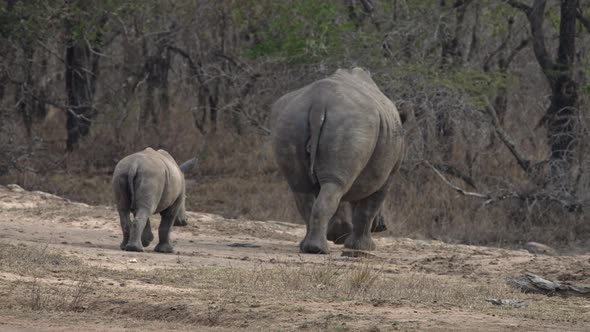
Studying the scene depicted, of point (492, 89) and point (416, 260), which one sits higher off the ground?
point (492, 89)

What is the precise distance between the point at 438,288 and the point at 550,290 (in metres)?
0.97

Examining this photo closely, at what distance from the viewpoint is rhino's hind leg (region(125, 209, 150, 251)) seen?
12172 millimetres

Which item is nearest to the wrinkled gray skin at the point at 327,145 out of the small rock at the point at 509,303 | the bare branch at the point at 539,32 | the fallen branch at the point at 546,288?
the fallen branch at the point at 546,288

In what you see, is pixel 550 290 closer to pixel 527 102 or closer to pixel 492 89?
pixel 492 89

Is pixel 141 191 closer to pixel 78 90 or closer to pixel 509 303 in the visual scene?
pixel 509 303

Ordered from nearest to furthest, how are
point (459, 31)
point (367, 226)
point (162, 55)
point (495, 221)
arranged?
point (367, 226), point (495, 221), point (459, 31), point (162, 55)

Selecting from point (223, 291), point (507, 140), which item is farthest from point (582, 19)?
point (223, 291)

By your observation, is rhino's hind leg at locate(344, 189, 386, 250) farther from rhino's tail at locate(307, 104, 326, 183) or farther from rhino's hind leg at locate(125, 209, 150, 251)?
rhino's hind leg at locate(125, 209, 150, 251)

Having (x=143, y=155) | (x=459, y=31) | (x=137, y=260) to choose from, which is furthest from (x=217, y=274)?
(x=459, y=31)

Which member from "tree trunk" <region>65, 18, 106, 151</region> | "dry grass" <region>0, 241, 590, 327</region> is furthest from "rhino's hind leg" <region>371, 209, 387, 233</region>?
"tree trunk" <region>65, 18, 106, 151</region>

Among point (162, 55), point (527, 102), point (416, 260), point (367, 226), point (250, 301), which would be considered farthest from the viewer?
point (162, 55)

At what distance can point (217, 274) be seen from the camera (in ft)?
33.8

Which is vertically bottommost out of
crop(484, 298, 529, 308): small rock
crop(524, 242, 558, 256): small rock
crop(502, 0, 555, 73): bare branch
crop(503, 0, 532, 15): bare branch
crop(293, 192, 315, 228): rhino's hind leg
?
crop(524, 242, 558, 256): small rock

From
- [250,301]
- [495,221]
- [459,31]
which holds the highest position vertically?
[459,31]
